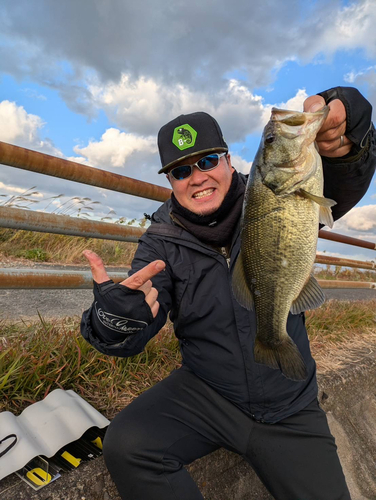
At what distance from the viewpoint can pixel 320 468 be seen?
2.11 meters

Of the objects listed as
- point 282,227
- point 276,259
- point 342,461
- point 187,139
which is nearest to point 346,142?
point 282,227

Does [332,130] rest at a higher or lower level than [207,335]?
higher

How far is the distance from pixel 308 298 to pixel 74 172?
185 cm

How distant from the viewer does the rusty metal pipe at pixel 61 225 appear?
2.48 metres

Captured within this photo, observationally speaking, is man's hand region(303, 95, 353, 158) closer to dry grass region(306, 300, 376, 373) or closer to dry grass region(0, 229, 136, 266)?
dry grass region(306, 300, 376, 373)

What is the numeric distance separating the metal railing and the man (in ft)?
1.87

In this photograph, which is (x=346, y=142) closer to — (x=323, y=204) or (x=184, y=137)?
(x=323, y=204)

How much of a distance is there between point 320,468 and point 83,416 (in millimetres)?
1426

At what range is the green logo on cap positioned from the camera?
2.50 meters

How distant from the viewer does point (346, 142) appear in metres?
2.09

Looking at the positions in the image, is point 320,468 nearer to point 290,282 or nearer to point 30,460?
point 290,282

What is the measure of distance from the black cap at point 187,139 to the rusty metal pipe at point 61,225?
2.46 ft

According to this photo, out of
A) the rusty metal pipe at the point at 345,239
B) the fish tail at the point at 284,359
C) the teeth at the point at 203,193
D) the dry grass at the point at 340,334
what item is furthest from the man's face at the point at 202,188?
the rusty metal pipe at the point at 345,239

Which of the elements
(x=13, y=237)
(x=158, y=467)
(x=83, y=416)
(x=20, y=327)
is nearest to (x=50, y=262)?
(x=13, y=237)
